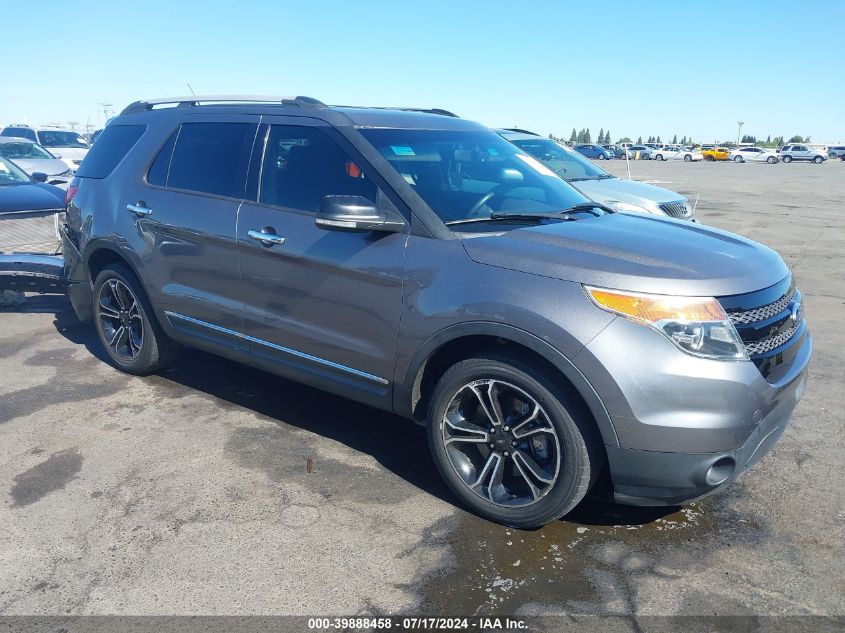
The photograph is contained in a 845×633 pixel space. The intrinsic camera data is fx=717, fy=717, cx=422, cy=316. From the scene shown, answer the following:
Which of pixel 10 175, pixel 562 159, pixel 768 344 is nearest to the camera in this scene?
pixel 768 344

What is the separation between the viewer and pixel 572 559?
3.16m

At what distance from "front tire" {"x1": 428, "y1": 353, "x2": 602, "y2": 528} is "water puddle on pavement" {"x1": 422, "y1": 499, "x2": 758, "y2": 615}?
162 millimetres

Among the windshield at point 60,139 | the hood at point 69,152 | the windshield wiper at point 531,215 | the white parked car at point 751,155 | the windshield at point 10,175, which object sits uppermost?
the windshield wiper at point 531,215

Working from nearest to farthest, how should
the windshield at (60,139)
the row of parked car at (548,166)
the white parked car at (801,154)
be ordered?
1. the row of parked car at (548,166)
2. the windshield at (60,139)
3. the white parked car at (801,154)

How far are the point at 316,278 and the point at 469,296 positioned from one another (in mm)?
984

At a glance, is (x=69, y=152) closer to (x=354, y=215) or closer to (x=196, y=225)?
(x=196, y=225)

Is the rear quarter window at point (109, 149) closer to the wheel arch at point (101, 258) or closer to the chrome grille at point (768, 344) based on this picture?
the wheel arch at point (101, 258)

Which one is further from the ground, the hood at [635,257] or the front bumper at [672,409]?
the hood at [635,257]

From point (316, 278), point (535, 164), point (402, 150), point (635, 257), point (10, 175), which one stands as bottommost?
point (10, 175)

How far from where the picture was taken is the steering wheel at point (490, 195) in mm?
3783

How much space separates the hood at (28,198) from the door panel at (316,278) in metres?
4.78

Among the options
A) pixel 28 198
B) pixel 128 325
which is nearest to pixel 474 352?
pixel 128 325

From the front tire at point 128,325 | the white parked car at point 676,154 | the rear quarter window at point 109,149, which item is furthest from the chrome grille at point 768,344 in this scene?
the white parked car at point 676,154

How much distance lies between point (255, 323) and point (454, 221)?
4.62ft
